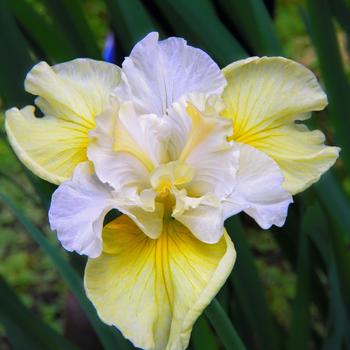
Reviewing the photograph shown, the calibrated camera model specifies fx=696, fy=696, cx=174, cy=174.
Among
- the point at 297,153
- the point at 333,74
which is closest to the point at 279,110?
the point at 297,153

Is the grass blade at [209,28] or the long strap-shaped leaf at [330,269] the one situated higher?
the grass blade at [209,28]

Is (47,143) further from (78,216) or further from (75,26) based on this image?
(75,26)

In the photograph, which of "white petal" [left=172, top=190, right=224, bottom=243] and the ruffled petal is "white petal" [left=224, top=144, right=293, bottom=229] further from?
the ruffled petal

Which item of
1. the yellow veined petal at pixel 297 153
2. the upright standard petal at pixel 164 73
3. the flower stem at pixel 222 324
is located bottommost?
the flower stem at pixel 222 324

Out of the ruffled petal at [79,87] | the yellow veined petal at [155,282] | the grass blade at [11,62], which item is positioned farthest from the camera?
the grass blade at [11,62]

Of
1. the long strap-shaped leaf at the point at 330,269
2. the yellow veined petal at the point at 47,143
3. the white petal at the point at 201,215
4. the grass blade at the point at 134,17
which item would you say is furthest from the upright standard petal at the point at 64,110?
the long strap-shaped leaf at the point at 330,269

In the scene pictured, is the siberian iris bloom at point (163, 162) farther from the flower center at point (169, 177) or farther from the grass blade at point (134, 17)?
the grass blade at point (134, 17)

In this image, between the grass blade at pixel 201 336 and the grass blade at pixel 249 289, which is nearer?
the grass blade at pixel 201 336
